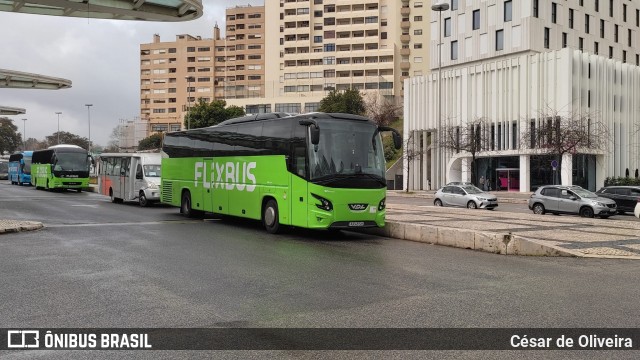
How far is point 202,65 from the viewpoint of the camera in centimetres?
12606

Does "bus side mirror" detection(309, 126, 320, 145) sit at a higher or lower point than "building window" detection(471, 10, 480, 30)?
lower

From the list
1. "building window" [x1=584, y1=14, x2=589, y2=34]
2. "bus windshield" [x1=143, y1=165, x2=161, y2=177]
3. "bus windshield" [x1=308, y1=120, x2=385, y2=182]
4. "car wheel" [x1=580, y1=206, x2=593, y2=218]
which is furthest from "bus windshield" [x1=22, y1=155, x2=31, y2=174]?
"building window" [x1=584, y1=14, x2=589, y2=34]

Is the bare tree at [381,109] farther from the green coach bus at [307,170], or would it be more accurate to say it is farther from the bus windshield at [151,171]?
the green coach bus at [307,170]

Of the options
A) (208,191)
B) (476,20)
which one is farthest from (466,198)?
(476,20)

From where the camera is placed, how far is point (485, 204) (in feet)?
97.9

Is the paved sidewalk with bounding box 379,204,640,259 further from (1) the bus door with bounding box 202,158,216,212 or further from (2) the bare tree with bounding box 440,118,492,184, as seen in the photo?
(2) the bare tree with bounding box 440,118,492,184

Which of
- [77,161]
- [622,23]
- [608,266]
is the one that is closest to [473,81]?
[622,23]

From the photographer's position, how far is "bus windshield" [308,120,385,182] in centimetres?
1432

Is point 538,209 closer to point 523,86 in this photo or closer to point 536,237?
point 536,237

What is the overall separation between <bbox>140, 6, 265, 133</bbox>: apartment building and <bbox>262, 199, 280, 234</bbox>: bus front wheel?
4337 inches

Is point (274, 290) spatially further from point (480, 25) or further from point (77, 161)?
point (480, 25)

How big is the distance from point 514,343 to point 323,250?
7275 mm

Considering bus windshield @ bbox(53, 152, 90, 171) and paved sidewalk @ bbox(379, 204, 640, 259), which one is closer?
paved sidewalk @ bbox(379, 204, 640, 259)

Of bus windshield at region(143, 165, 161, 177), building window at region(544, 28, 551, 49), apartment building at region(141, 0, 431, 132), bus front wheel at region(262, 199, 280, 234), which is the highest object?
apartment building at region(141, 0, 431, 132)
